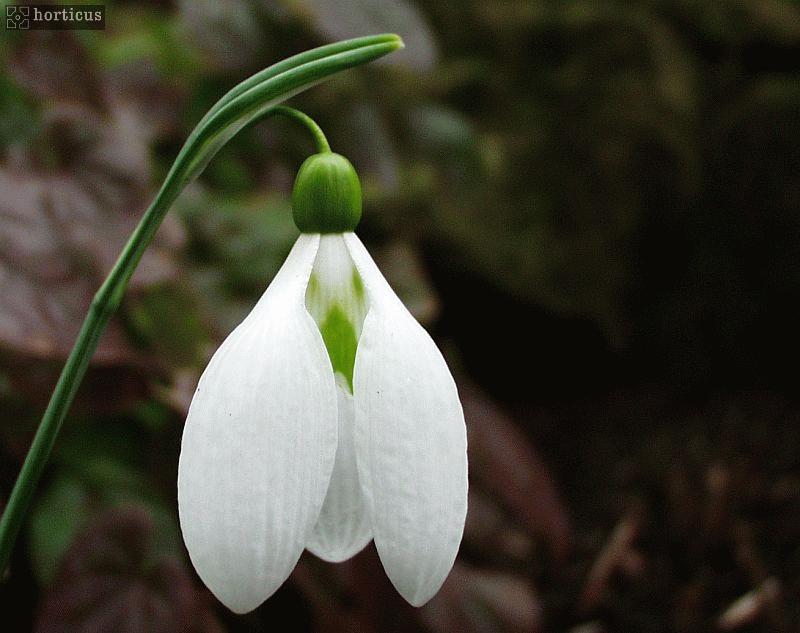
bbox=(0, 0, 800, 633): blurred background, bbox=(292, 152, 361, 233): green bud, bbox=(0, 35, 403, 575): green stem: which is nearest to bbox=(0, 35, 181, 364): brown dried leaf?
bbox=(0, 0, 800, 633): blurred background

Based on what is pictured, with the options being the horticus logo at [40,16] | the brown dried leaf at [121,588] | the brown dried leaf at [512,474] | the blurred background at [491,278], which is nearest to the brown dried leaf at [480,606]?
the blurred background at [491,278]

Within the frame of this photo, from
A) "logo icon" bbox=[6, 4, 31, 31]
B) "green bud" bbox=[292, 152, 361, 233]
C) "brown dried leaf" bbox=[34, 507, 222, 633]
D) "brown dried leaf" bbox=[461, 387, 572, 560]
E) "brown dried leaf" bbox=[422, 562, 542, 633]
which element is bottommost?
"brown dried leaf" bbox=[422, 562, 542, 633]

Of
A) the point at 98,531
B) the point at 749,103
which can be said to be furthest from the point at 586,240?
the point at 98,531

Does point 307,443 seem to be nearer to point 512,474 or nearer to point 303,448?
point 303,448

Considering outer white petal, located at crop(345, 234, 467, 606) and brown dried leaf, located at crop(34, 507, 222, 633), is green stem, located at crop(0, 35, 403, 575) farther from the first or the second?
brown dried leaf, located at crop(34, 507, 222, 633)

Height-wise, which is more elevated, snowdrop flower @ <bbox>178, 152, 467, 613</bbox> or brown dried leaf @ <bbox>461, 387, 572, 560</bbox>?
snowdrop flower @ <bbox>178, 152, 467, 613</bbox>
